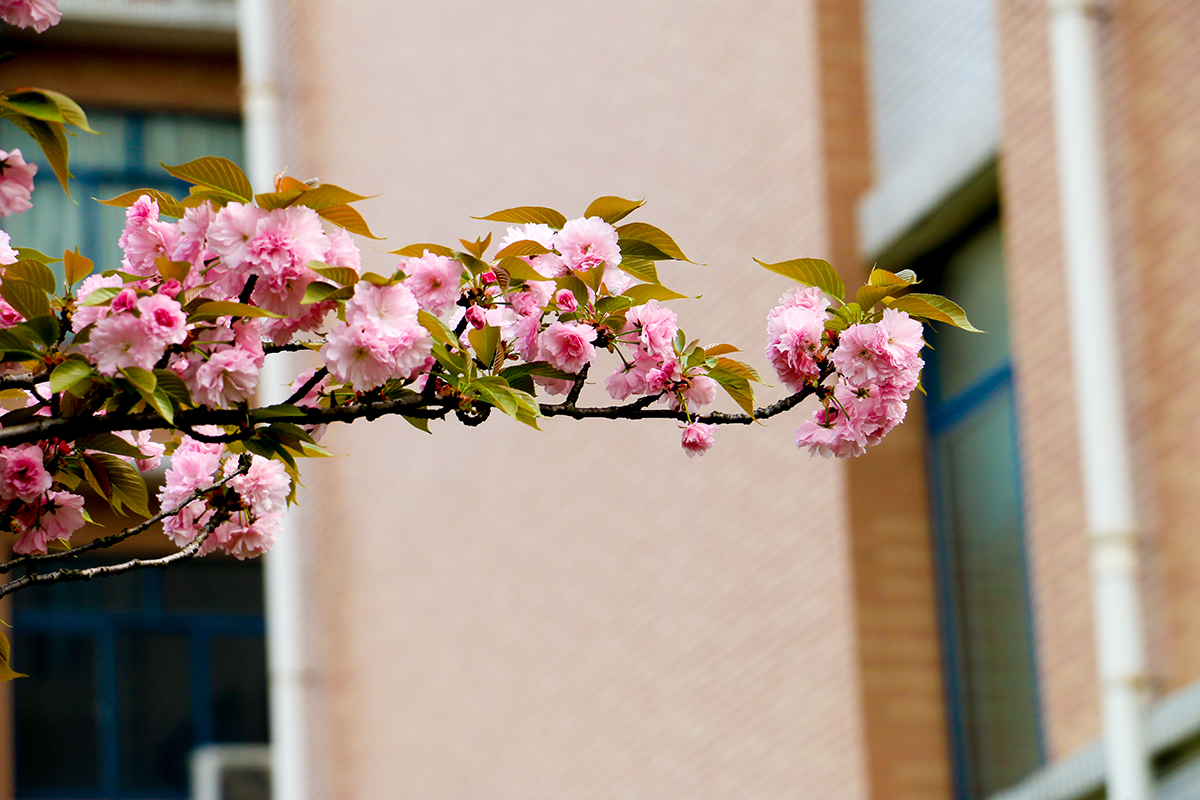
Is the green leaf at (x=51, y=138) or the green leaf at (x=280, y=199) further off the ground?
the green leaf at (x=51, y=138)

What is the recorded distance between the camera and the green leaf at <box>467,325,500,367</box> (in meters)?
3.16

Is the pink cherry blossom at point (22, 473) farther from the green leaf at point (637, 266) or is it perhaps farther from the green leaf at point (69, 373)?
the green leaf at point (637, 266)

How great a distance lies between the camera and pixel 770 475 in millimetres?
10320

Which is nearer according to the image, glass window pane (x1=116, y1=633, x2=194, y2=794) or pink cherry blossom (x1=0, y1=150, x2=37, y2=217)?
pink cherry blossom (x1=0, y1=150, x2=37, y2=217)

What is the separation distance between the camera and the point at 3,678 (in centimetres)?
339

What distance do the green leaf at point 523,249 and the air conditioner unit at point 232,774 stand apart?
1564 centimetres

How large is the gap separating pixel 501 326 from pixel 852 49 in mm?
7366

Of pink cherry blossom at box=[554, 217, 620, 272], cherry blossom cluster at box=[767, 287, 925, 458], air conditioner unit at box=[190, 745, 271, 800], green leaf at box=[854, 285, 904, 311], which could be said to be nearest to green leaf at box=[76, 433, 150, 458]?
pink cherry blossom at box=[554, 217, 620, 272]

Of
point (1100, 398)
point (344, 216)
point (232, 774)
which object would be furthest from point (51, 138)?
point (232, 774)

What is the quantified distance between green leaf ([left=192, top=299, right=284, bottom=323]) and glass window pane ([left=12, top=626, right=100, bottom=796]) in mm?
17225

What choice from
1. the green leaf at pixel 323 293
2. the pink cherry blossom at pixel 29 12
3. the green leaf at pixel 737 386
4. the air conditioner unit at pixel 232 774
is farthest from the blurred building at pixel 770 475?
the pink cherry blossom at pixel 29 12

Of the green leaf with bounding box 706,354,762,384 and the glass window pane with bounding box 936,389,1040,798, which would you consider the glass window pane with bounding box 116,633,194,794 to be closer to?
the glass window pane with bounding box 936,389,1040,798

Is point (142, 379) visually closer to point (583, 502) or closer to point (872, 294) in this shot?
point (872, 294)

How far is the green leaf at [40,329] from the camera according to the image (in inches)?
117
